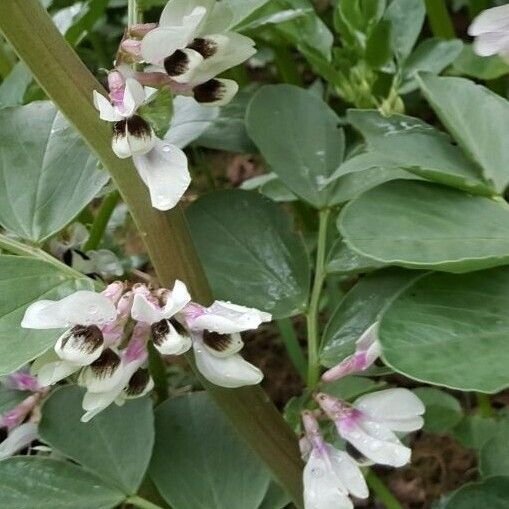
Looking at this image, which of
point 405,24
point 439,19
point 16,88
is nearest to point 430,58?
point 405,24

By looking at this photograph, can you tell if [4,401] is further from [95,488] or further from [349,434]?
[349,434]

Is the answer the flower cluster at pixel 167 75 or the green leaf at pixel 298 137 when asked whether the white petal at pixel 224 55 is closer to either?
the flower cluster at pixel 167 75

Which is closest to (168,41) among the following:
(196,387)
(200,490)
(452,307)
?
(452,307)

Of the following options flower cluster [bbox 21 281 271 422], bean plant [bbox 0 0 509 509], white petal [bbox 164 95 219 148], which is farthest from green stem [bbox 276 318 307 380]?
flower cluster [bbox 21 281 271 422]

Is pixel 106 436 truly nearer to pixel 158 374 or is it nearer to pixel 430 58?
pixel 158 374

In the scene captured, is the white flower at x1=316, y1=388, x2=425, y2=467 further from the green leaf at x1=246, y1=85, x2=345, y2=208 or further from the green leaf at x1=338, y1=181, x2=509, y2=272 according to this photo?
the green leaf at x1=246, y1=85, x2=345, y2=208

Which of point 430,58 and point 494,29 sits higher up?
point 494,29

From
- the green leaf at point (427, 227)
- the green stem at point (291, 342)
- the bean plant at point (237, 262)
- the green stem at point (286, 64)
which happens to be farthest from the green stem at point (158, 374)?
the green stem at point (286, 64)

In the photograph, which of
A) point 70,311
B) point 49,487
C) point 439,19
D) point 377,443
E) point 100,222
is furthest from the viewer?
point 439,19
